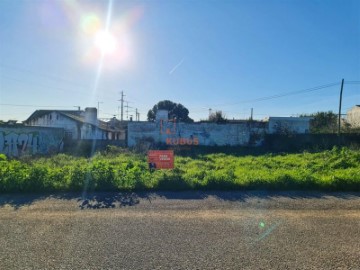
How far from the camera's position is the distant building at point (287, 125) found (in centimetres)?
3031

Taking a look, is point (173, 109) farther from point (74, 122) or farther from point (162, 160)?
point (162, 160)

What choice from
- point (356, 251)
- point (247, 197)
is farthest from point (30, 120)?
point (356, 251)

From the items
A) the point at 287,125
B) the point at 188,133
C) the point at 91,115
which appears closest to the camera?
the point at 188,133

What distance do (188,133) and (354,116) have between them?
33.4 meters

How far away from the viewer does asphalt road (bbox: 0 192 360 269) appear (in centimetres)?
366

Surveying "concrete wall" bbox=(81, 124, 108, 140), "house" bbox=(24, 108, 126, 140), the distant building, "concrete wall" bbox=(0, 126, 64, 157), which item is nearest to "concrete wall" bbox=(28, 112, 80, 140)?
"house" bbox=(24, 108, 126, 140)

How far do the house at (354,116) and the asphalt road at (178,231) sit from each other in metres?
45.5

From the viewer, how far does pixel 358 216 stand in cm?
541

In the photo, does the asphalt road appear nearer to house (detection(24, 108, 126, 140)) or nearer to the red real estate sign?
the red real estate sign

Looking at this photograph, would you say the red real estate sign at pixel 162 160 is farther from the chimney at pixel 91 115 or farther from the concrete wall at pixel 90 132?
the chimney at pixel 91 115

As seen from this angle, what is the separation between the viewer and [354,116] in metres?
47.0

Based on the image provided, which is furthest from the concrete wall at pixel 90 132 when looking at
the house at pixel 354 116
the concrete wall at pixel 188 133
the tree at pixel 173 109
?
the house at pixel 354 116

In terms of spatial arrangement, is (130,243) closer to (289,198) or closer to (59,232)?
(59,232)

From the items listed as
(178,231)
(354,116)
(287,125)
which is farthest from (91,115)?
(354,116)
